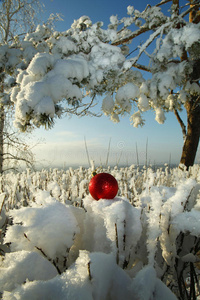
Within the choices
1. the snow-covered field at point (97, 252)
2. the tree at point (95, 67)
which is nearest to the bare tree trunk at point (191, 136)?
the tree at point (95, 67)

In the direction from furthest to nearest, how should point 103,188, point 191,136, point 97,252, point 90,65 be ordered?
point 191,136, point 90,65, point 103,188, point 97,252

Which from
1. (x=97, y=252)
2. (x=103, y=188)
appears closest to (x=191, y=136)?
(x=103, y=188)

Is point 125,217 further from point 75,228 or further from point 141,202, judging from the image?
point 141,202

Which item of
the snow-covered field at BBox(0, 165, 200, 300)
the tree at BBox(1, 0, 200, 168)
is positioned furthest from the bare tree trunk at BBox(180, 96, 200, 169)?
the snow-covered field at BBox(0, 165, 200, 300)

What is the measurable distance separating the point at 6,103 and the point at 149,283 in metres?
5.89

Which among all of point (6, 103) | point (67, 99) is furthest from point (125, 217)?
point (6, 103)

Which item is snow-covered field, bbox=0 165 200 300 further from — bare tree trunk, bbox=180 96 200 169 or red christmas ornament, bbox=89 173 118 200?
bare tree trunk, bbox=180 96 200 169

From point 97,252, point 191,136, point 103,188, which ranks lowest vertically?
point 97,252

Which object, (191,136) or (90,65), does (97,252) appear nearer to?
(90,65)

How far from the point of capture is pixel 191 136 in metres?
8.23

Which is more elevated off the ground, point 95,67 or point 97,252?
point 95,67

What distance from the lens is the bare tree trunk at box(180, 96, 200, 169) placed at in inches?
320

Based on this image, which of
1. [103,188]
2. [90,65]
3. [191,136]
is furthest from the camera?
[191,136]

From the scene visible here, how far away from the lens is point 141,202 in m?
1.39
